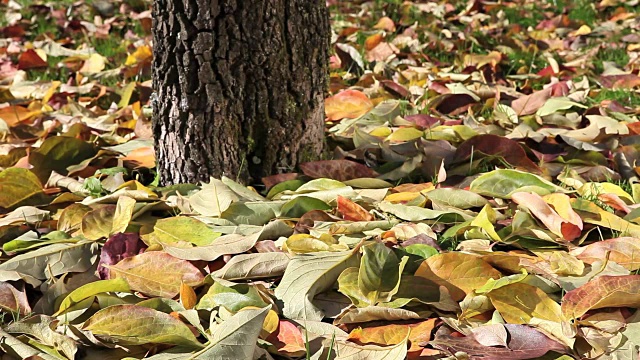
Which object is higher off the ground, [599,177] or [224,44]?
[224,44]

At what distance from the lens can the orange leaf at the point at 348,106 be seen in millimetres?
3084

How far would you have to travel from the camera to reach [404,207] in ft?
6.93

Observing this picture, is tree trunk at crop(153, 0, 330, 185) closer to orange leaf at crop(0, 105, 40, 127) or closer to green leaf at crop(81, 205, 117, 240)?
green leaf at crop(81, 205, 117, 240)

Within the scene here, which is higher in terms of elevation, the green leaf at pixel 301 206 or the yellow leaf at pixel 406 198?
the green leaf at pixel 301 206

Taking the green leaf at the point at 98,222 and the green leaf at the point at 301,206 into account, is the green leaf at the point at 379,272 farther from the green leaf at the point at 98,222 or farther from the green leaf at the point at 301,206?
the green leaf at the point at 98,222

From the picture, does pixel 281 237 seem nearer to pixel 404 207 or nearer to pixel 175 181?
pixel 404 207

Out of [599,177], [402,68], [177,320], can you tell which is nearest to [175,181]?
[177,320]

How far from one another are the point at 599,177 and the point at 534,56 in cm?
173

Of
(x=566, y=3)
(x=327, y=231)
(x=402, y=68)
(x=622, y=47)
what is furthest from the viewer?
(x=566, y=3)

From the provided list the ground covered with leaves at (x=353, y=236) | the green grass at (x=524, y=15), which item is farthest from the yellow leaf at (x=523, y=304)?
the green grass at (x=524, y=15)

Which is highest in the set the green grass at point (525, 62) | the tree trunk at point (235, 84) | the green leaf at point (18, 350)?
the tree trunk at point (235, 84)

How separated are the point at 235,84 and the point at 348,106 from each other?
0.88 m

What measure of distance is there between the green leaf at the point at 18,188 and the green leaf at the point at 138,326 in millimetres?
841

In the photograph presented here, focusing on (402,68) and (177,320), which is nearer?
(177,320)
